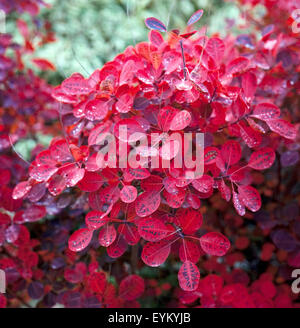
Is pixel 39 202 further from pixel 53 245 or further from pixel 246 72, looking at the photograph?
pixel 246 72

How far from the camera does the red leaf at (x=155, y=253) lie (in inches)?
28.0

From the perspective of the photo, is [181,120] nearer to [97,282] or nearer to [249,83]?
[249,83]

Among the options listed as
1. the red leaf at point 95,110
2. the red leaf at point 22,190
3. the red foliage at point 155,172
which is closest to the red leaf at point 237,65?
the red foliage at point 155,172

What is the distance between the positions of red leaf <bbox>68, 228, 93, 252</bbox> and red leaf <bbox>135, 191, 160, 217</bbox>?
5.4 inches

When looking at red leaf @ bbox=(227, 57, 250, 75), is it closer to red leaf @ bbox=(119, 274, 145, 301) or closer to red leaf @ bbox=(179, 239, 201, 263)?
red leaf @ bbox=(179, 239, 201, 263)

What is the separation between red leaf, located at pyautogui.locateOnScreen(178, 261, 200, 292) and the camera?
0.70 m

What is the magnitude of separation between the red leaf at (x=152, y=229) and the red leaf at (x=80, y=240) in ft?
0.42

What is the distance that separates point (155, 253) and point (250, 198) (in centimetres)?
25

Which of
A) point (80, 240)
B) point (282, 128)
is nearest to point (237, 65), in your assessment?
point (282, 128)

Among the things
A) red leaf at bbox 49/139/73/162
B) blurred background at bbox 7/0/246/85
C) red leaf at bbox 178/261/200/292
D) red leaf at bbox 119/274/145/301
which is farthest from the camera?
blurred background at bbox 7/0/246/85

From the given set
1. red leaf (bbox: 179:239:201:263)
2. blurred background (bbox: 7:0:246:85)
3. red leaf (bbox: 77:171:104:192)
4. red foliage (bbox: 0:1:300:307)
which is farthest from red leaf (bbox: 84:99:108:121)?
blurred background (bbox: 7:0:246:85)

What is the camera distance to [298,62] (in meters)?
1.07

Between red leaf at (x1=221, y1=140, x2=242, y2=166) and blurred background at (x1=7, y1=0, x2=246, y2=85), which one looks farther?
blurred background at (x1=7, y1=0, x2=246, y2=85)
